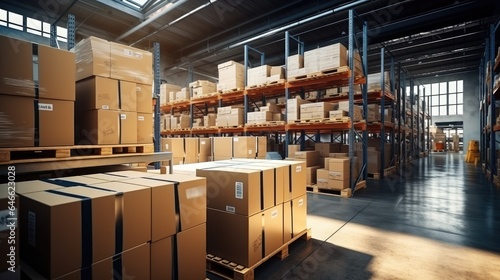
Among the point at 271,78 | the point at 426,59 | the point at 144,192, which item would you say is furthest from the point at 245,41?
the point at 426,59

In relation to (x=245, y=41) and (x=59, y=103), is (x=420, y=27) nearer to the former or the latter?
(x=245, y=41)

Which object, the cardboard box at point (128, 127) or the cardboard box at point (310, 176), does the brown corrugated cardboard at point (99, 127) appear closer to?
the cardboard box at point (128, 127)

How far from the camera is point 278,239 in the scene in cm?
285

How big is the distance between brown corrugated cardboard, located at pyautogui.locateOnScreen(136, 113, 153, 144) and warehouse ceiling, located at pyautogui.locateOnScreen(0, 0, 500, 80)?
6.70 metres

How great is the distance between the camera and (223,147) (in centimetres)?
780

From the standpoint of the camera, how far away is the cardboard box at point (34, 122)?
6.93 ft

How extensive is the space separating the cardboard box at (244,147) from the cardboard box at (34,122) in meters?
5.05

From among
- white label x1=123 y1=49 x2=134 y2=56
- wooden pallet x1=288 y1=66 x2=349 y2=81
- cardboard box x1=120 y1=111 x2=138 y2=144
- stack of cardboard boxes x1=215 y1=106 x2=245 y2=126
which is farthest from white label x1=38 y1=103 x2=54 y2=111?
stack of cardboard boxes x1=215 y1=106 x2=245 y2=126

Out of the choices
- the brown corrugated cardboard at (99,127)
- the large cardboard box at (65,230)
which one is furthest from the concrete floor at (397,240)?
the brown corrugated cardboard at (99,127)

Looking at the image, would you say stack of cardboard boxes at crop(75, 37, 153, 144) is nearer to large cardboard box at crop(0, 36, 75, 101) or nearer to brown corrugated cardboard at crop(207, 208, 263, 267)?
large cardboard box at crop(0, 36, 75, 101)

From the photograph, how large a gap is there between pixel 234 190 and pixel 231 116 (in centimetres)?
625

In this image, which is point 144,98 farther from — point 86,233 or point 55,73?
point 86,233

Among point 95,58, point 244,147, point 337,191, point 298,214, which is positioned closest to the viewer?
point 95,58

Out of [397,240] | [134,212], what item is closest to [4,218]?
[134,212]
